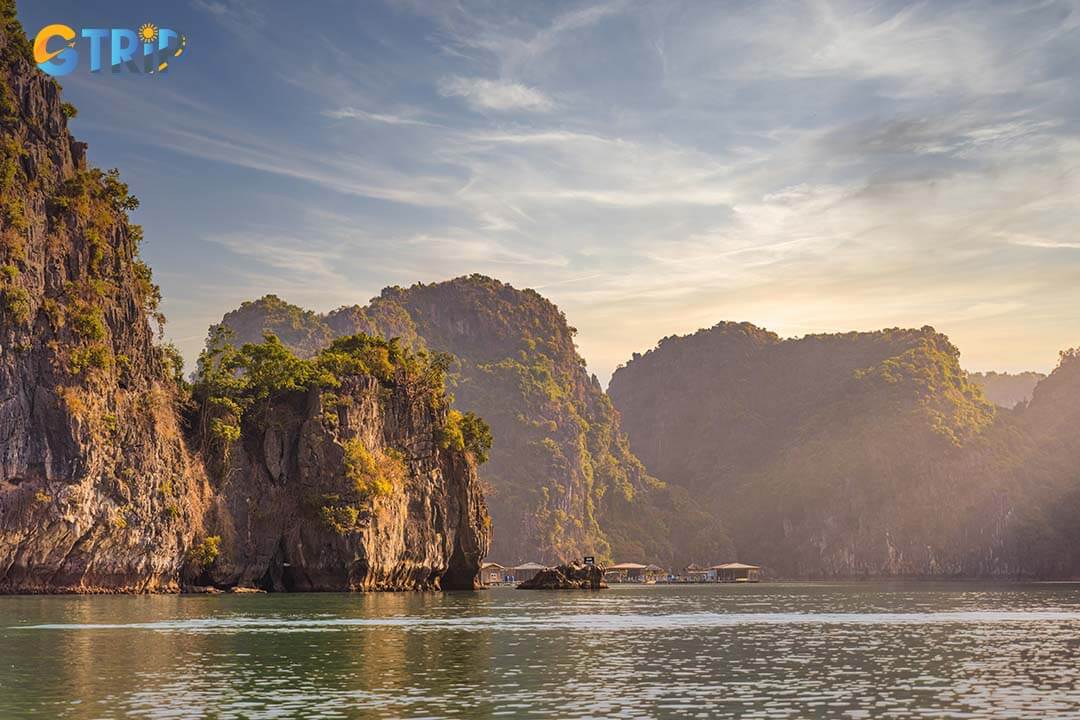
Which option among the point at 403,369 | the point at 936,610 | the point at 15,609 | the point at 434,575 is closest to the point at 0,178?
the point at 15,609

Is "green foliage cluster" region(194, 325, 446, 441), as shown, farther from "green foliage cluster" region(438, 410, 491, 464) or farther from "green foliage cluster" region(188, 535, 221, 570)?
"green foliage cluster" region(438, 410, 491, 464)

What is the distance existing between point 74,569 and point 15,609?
25577 millimetres

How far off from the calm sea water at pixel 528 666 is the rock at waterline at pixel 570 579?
74.0 metres

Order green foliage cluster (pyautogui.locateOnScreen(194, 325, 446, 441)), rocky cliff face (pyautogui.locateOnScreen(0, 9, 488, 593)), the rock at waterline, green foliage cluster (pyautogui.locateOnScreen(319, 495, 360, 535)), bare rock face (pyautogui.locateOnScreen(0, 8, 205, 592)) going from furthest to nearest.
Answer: the rock at waterline → green foliage cluster (pyautogui.locateOnScreen(194, 325, 446, 441)) → green foliage cluster (pyautogui.locateOnScreen(319, 495, 360, 535)) → rocky cliff face (pyautogui.locateOnScreen(0, 9, 488, 593)) → bare rock face (pyautogui.locateOnScreen(0, 8, 205, 592))

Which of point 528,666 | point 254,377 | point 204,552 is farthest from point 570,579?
point 528,666

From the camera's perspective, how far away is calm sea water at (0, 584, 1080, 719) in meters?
27.0

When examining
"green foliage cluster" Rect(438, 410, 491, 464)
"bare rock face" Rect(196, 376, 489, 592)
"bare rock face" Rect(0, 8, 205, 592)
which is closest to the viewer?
"bare rock face" Rect(0, 8, 205, 592)

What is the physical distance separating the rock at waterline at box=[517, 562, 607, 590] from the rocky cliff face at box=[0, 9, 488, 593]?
21089 millimetres

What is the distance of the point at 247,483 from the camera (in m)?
106

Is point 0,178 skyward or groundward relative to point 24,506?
skyward

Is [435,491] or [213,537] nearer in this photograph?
[213,537]

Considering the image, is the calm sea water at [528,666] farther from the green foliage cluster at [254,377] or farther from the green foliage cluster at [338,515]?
the green foliage cluster at [254,377]

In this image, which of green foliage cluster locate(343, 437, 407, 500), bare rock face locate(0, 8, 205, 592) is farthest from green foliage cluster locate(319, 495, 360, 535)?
bare rock face locate(0, 8, 205, 592)

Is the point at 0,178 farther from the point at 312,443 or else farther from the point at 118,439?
the point at 312,443
